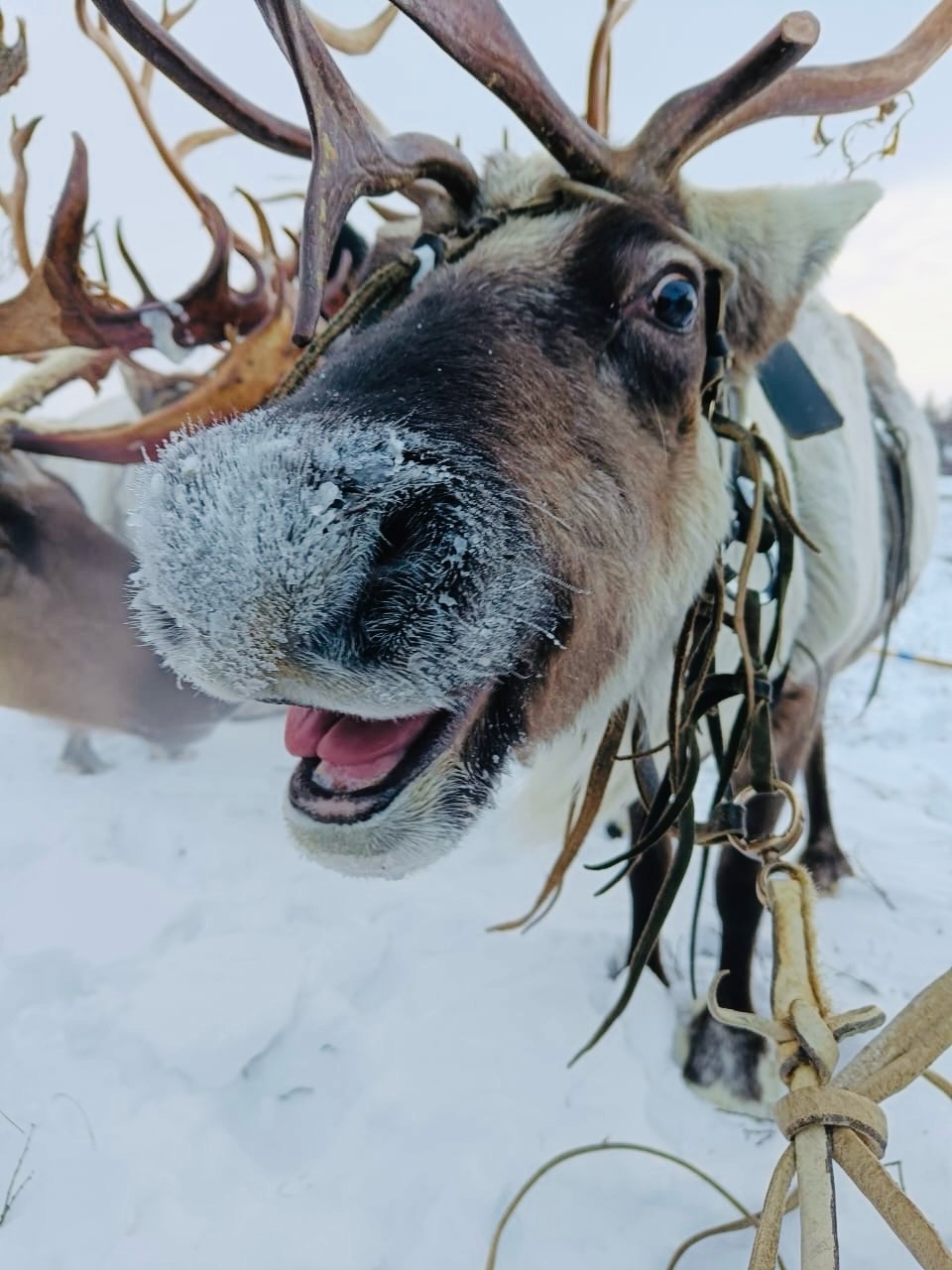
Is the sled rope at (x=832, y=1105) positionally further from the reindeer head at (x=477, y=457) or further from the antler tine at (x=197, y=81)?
the antler tine at (x=197, y=81)

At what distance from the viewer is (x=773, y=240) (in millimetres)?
1535

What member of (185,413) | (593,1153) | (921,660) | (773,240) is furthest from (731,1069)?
(921,660)

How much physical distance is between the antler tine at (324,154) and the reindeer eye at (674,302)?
1.53 feet

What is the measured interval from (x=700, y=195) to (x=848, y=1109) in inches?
63.1

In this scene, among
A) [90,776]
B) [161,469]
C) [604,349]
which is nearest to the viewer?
[161,469]

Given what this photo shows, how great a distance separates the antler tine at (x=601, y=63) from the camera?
1960 millimetres

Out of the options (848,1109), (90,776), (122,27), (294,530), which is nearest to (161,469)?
(294,530)

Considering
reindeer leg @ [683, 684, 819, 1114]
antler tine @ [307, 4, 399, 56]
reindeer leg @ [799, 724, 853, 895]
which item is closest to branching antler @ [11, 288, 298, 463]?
antler tine @ [307, 4, 399, 56]

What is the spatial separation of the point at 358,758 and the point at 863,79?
1688 millimetres

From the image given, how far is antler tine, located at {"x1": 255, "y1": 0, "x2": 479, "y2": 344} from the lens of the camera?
107 cm

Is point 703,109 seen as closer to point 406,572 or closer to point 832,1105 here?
point 406,572

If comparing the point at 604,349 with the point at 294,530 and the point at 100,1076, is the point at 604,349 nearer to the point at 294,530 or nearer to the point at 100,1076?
the point at 294,530

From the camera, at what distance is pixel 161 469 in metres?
0.98

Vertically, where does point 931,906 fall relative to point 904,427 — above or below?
below
